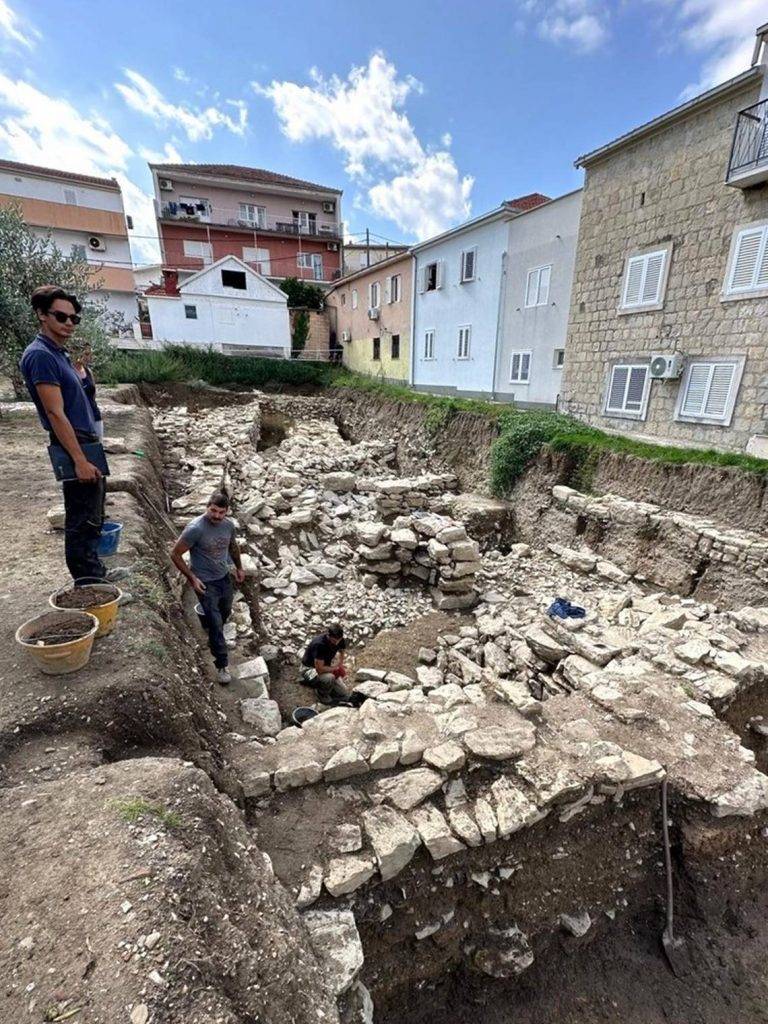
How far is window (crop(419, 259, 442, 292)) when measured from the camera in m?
17.5

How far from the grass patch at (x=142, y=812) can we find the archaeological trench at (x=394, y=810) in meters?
0.01

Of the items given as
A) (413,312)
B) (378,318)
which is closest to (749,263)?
(413,312)

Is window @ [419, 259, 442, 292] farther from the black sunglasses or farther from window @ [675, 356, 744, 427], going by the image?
the black sunglasses

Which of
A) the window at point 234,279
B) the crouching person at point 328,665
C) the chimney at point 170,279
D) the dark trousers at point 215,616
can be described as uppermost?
the chimney at point 170,279

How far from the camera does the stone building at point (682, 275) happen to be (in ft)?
27.7

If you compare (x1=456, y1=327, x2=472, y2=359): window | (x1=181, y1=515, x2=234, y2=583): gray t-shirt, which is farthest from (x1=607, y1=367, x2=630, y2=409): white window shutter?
(x1=181, y1=515, x2=234, y2=583): gray t-shirt

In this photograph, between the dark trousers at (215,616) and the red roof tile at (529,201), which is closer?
the dark trousers at (215,616)

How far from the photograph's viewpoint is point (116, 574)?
3658 millimetres

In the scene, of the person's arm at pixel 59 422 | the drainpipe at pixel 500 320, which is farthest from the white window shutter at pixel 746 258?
the person's arm at pixel 59 422

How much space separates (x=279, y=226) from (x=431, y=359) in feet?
65.6

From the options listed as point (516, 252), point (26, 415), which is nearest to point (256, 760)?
point (26, 415)

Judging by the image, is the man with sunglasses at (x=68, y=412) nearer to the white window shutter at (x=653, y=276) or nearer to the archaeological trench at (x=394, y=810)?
the archaeological trench at (x=394, y=810)

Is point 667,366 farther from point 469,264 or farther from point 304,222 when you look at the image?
point 304,222

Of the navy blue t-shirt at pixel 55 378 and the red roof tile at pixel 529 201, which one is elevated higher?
the red roof tile at pixel 529 201
